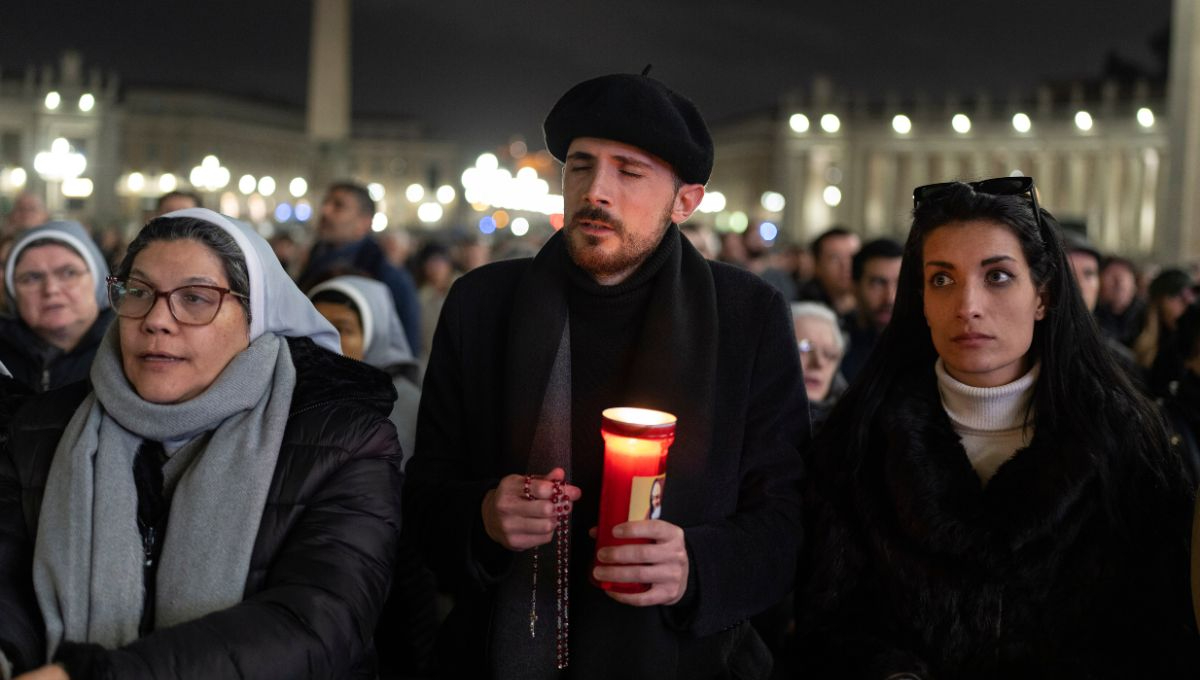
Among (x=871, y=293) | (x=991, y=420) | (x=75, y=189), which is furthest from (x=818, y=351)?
(x=75, y=189)

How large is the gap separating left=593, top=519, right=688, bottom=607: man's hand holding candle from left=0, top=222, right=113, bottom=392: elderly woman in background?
3.19 m

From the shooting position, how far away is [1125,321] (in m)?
10.0

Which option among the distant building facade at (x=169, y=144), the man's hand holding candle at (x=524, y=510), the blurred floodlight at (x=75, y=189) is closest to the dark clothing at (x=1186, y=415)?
the man's hand holding candle at (x=524, y=510)

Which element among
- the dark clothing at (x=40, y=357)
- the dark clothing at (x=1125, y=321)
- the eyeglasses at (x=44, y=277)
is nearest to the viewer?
the dark clothing at (x=40, y=357)

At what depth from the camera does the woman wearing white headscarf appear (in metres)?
2.41

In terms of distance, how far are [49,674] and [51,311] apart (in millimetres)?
3104

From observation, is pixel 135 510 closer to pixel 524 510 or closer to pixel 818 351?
pixel 524 510

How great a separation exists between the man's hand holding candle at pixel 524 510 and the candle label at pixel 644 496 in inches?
5.8

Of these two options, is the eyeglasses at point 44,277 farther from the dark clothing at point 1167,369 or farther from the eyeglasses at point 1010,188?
the dark clothing at point 1167,369

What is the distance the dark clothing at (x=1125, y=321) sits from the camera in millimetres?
9234

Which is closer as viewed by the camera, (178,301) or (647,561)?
(647,561)

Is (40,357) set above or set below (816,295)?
below

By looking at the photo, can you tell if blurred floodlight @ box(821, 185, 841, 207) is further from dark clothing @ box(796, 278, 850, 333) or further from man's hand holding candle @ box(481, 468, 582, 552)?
man's hand holding candle @ box(481, 468, 582, 552)

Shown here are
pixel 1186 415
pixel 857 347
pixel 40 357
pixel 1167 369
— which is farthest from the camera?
pixel 857 347
